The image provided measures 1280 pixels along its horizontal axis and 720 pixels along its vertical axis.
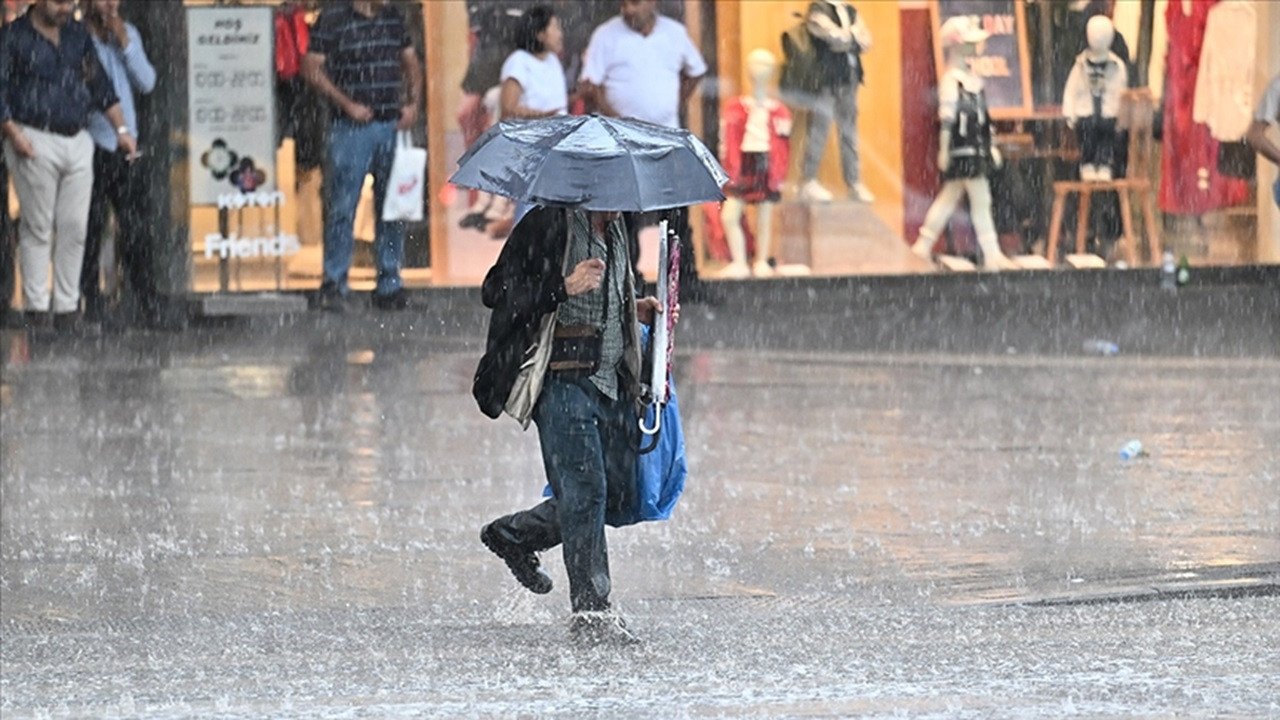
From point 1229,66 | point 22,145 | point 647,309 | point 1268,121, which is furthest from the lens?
point 1229,66

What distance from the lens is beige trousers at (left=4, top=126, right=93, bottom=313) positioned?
51.6ft

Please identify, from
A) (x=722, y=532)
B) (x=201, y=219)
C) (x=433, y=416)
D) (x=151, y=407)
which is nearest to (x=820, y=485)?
(x=722, y=532)

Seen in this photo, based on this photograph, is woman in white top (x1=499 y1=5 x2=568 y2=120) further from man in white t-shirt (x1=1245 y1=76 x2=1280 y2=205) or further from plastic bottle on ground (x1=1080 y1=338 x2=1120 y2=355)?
man in white t-shirt (x1=1245 y1=76 x2=1280 y2=205)

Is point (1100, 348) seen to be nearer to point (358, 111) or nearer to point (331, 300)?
point (358, 111)

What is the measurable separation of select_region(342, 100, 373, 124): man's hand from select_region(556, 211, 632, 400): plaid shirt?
8.95m

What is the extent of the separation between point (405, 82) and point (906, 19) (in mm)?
3783

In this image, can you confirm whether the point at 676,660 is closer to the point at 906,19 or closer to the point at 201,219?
the point at 201,219

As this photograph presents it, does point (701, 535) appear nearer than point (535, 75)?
Yes

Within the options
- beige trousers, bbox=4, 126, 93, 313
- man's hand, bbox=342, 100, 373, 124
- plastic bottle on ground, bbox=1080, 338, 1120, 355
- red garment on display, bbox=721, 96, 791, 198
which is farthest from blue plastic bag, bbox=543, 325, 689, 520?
red garment on display, bbox=721, 96, 791, 198

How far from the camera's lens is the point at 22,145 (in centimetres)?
1553

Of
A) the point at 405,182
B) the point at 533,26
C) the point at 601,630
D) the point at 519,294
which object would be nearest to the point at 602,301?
the point at 519,294

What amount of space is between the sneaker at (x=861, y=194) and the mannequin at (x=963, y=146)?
45 cm

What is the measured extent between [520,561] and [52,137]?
8.55m

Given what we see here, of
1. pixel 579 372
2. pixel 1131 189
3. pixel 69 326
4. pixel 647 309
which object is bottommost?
pixel 69 326
